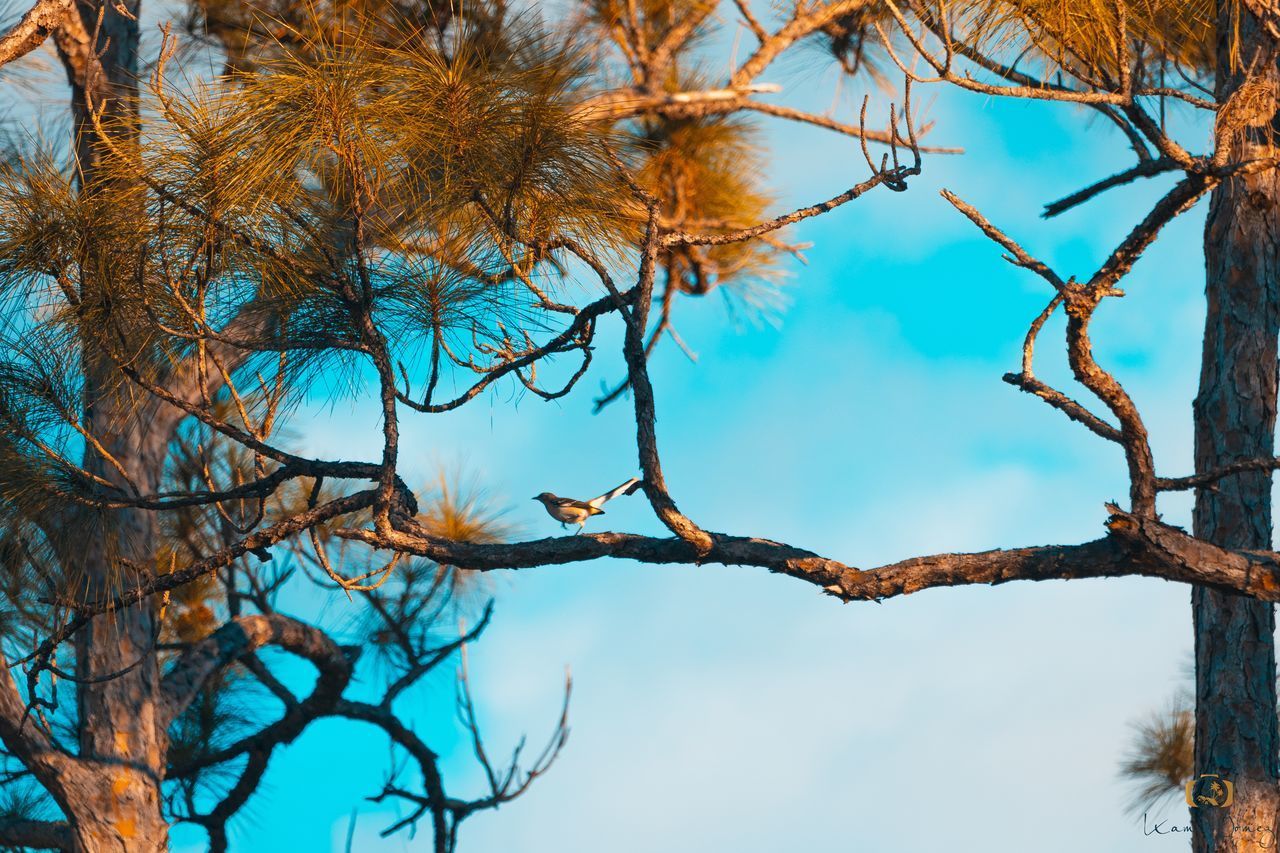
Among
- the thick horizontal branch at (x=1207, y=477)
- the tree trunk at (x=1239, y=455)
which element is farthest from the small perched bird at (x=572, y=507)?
the tree trunk at (x=1239, y=455)

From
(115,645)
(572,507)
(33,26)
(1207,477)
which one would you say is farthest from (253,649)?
(1207,477)

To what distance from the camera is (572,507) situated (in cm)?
212

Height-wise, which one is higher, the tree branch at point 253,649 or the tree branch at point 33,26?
the tree branch at point 33,26

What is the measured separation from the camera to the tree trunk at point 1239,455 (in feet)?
7.20

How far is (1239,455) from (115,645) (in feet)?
8.77

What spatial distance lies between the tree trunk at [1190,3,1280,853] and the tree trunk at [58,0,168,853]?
233 centimetres

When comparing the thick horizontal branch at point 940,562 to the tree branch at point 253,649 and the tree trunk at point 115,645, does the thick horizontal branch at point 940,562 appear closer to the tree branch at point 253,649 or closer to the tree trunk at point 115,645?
the tree trunk at point 115,645

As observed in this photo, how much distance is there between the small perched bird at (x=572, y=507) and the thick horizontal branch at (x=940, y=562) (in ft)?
0.48

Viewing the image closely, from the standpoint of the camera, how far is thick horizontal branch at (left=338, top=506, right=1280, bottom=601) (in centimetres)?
155

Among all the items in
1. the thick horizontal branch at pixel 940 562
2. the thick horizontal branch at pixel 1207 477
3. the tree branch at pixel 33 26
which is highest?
the tree branch at pixel 33 26

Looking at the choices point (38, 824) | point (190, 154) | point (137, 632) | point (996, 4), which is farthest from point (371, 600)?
point (996, 4)

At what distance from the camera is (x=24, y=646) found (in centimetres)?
312

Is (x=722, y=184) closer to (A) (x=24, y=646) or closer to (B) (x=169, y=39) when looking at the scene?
(B) (x=169, y=39)

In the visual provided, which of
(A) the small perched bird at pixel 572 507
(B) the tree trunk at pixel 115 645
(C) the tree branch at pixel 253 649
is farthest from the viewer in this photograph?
(C) the tree branch at pixel 253 649
